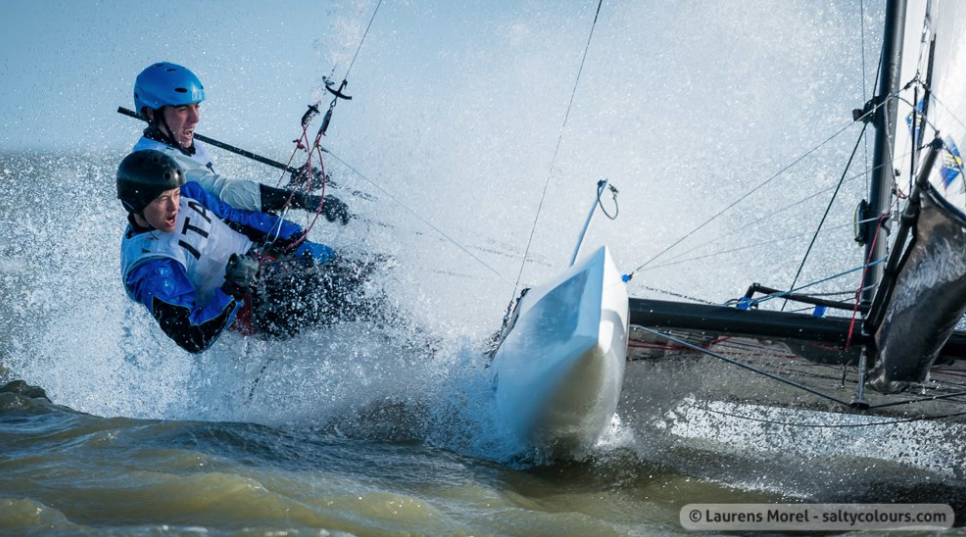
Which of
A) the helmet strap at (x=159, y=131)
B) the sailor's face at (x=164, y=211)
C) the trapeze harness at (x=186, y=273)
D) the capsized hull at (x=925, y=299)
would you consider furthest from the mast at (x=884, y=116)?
the helmet strap at (x=159, y=131)

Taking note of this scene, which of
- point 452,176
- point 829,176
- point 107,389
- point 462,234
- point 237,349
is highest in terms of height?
point 829,176

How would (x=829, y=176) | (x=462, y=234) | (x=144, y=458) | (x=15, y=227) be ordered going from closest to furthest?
(x=144, y=458)
(x=462, y=234)
(x=15, y=227)
(x=829, y=176)

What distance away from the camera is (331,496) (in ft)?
7.57

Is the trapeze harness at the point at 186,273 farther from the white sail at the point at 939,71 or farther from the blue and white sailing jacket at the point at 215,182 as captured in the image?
Result: the white sail at the point at 939,71

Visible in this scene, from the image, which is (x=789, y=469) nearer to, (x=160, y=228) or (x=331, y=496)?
(x=331, y=496)

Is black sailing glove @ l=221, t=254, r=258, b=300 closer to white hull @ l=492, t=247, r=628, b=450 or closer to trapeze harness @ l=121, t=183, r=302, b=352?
trapeze harness @ l=121, t=183, r=302, b=352

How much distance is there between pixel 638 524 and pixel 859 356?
4.77ft

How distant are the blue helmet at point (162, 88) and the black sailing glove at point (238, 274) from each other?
3.14 feet

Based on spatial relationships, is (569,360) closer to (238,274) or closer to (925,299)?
(925,299)

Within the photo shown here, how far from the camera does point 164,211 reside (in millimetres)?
3377

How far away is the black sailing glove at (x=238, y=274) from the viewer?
11.2ft

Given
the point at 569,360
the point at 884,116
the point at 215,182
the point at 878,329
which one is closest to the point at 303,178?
the point at 215,182

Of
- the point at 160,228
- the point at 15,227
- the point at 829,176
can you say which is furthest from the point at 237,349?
the point at 829,176

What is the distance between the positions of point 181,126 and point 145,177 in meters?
0.80
